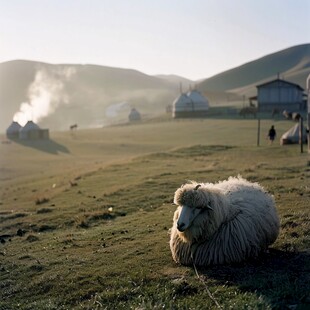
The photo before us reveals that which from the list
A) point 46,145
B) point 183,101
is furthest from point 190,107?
point 46,145

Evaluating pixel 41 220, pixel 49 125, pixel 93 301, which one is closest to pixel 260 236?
pixel 93 301

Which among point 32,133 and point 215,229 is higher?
point 32,133

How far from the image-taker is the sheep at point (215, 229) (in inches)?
309

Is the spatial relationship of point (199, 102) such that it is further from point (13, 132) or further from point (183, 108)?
point (13, 132)

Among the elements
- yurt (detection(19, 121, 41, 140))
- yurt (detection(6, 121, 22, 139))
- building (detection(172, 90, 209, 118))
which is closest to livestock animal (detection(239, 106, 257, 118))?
building (detection(172, 90, 209, 118))

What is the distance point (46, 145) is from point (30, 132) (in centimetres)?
974

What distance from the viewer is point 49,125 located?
130750 mm

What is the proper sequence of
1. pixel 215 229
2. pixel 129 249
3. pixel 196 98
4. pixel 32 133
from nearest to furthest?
pixel 215 229, pixel 129 249, pixel 32 133, pixel 196 98

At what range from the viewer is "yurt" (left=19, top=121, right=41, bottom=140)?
60459 mm

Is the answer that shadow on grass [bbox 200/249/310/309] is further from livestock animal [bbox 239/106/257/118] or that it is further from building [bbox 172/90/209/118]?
building [bbox 172/90/209/118]

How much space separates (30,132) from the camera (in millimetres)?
61094

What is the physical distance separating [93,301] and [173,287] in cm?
113

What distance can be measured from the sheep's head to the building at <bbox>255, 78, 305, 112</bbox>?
64.9 m

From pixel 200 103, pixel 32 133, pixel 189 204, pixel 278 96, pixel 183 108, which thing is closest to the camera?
pixel 189 204
